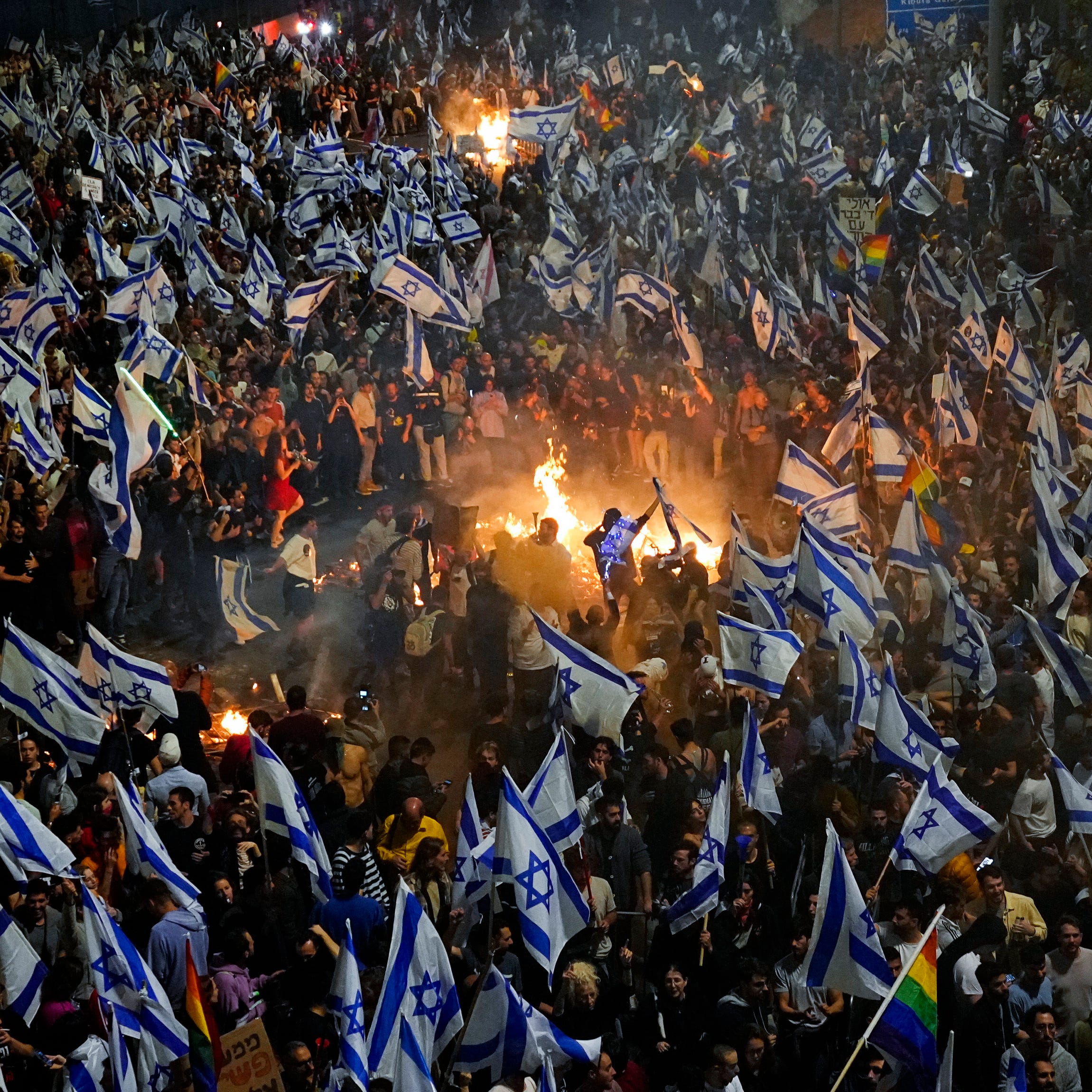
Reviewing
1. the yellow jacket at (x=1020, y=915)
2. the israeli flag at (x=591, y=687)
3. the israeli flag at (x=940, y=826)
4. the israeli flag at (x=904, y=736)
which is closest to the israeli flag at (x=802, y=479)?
the israeli flag at (x=591, y=687)

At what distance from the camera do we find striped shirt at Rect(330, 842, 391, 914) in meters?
9.05

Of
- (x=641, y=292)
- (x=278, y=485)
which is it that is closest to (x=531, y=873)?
(x=278, y=485)

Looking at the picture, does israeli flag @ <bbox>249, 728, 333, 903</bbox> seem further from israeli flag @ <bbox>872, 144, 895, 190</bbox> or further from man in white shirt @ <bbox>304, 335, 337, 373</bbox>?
israeli flag @ <bbox>872, 144, 895, 190</bbox>

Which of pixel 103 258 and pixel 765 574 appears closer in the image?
pixel 765 574

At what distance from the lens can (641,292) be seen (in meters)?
20.8

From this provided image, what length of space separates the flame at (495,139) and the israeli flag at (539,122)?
18.3ft

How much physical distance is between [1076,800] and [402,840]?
405 cm

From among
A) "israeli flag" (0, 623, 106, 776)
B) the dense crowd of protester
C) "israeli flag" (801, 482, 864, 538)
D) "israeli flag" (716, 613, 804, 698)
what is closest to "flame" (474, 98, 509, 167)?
the dense crowd of protester

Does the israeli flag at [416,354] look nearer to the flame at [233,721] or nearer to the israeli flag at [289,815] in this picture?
the flame at [233,721]

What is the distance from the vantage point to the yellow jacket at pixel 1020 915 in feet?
28.7

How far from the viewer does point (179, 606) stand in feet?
51.3

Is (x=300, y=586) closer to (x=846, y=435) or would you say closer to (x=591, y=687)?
(x=591, y=687)

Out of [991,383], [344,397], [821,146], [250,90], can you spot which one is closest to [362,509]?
[344,397]

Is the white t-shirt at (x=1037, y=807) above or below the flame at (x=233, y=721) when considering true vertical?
below
